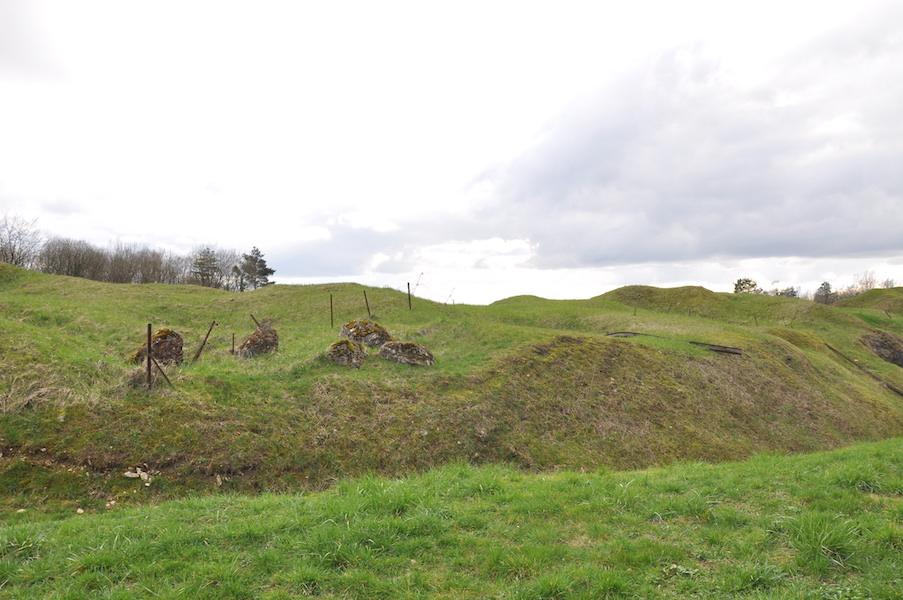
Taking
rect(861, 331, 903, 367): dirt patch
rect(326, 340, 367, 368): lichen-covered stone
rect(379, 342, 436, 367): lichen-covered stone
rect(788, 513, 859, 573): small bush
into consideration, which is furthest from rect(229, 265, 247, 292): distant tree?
rect(788, 513, 859, 573): small bush

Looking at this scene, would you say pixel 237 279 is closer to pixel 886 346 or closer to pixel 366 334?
pixel 366 334

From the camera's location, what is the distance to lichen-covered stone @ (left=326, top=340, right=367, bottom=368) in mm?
18406

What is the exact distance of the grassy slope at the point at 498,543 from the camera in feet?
19.0

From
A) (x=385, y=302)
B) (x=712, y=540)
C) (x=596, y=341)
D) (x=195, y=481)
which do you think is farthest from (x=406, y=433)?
(x=385, y=302)

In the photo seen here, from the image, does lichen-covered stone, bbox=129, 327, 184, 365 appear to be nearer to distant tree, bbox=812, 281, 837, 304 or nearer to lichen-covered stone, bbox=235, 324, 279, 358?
lichen-covered stone, bbox=235, 324, 279, 358

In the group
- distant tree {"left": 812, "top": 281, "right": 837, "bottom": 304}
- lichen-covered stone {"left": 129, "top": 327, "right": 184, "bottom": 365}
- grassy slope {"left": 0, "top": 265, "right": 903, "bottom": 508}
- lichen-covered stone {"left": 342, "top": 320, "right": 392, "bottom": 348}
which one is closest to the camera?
grassy slope {"left": 0, "top": 265, "right": 903, "bottom": 508}

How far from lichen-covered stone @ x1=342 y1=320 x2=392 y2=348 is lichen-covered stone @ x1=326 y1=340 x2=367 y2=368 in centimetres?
192

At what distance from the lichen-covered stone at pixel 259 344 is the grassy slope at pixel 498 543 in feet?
33.3

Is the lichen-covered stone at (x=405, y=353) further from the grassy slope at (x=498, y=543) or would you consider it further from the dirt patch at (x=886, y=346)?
the dirt patch at (x=886, y=346)

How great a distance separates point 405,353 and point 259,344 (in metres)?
5.94

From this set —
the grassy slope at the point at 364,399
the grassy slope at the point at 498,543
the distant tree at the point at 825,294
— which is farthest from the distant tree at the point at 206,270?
the distant tree at the point at 825,294

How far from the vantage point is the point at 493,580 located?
20.1 feet

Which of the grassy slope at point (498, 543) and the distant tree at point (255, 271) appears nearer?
the grassy slope at point (498, 543)

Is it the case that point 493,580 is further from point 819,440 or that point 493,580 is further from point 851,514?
point 819,440
